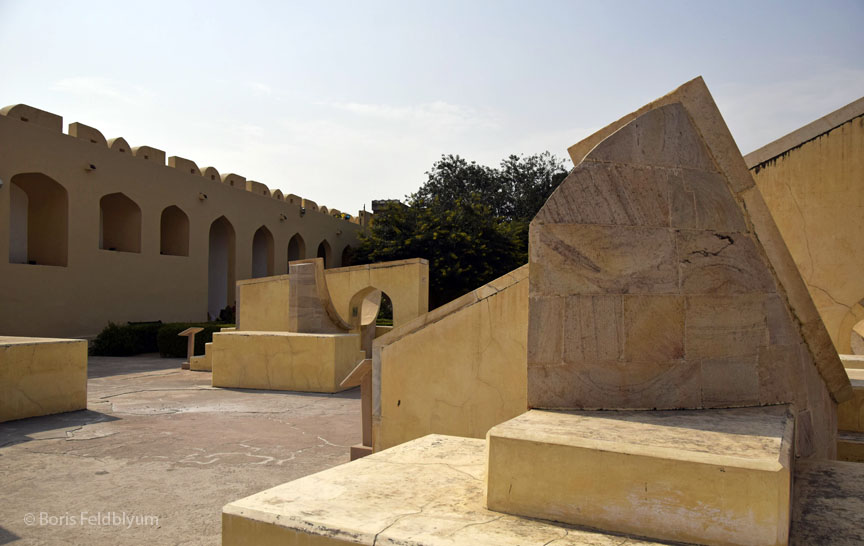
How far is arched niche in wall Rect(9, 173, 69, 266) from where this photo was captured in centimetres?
1551

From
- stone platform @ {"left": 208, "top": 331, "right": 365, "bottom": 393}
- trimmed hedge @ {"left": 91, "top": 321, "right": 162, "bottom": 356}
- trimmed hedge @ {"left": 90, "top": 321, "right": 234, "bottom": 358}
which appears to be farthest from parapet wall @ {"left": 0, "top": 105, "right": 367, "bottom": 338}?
stone platform @ {"left": 208, "top": 331, "right": 365, "bottom": 393}

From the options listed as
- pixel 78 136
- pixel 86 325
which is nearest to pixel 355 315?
pixel 86 325

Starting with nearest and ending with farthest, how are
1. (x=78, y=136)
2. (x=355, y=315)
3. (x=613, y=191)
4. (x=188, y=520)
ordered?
1. (x=613, y=191)
2. (x=188, y=520)
3. (x=355, y=315)
4. (x=78, y=136)

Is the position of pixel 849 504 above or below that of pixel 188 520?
above

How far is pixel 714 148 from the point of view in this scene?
3316 millimetres

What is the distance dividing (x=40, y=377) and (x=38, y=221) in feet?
35.3

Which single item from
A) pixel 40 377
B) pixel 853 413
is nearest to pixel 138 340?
pixel 40 377

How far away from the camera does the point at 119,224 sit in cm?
1811

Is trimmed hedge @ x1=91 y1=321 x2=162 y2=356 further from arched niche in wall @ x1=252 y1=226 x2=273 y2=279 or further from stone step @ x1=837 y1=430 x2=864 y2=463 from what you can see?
stone step @ x1=837 y1=430 x2=864 y2=463

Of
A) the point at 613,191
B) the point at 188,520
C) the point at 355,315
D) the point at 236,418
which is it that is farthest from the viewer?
the point at 355,315

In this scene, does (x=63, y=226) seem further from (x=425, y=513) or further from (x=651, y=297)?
(x=651, y=297)

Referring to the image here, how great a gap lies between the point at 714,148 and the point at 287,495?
280 centimetres

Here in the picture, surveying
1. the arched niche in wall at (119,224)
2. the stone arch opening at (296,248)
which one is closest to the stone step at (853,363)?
the arched niche in wall at (119,224)

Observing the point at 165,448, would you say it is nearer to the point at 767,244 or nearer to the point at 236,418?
the point at 236,418
